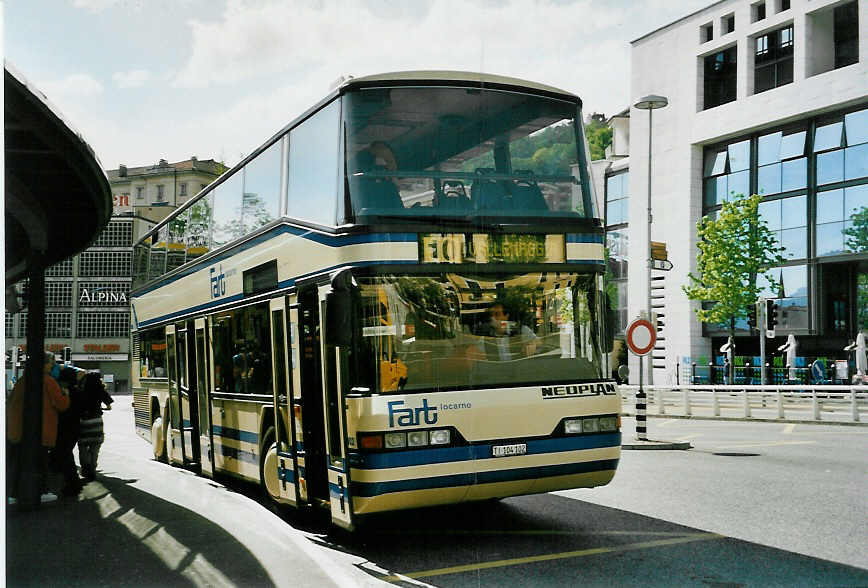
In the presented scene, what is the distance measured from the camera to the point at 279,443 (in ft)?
28.6

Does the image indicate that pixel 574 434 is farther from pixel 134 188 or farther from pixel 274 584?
pixel 134 188

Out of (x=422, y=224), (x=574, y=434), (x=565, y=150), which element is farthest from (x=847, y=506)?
(x=422, y=224)

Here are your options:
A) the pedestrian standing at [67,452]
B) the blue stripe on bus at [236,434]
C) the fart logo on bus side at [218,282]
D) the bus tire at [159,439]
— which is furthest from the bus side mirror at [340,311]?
the bus tire at [159,439]

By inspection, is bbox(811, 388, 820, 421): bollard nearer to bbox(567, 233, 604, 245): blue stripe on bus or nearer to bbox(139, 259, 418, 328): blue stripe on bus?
bbox(139, 259, 418, 328): blue stripe on bus

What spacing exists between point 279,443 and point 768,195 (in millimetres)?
27356

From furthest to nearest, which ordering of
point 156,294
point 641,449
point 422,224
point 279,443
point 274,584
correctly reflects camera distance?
1. point 641,449
2. point 156,294
3. point 279,443
4. point 422,224
5. point 274,584

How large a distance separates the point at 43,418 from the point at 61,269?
220 centimetres

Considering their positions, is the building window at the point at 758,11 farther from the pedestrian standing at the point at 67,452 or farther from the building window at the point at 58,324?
the pedestrian standing at the point at 67,452

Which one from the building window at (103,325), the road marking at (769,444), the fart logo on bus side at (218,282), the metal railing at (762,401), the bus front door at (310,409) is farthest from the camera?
the metal railing at (762,401)

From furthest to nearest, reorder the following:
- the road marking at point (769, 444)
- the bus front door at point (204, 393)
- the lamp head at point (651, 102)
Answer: the road marking at point (769, 444) → the lamp head at point (651, 102) → the bus front door at point (204, 393)

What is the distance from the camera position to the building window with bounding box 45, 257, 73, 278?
10.8 m

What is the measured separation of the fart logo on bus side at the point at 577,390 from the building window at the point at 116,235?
5.02m

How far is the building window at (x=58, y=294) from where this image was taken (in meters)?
10.3

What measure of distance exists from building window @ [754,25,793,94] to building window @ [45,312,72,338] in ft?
25.4
